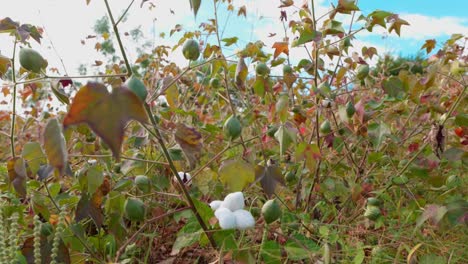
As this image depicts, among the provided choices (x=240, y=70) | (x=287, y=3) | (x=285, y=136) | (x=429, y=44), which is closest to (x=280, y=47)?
(x=287, y=3)

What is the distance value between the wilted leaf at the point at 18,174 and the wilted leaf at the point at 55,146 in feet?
1.32

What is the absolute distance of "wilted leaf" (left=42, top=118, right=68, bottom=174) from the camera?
24.9 inches

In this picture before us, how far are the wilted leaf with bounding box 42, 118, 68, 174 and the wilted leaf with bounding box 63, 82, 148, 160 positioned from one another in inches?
4.2

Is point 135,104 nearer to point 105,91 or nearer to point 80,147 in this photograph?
point 105,91

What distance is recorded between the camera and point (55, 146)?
64cm

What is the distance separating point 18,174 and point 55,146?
427mm

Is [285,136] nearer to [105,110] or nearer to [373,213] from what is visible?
[373,213]

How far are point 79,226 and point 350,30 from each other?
99cm

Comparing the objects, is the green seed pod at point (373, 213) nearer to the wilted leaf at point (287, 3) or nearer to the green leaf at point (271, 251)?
the green leaf at point (271, 251)

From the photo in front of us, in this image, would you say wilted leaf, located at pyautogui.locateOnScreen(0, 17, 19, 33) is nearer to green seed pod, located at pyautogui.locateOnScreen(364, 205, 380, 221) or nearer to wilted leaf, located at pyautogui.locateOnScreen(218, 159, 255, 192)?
wilted leaf, located at pyautogui.locateOnScreen(218, 159, 255, 192)

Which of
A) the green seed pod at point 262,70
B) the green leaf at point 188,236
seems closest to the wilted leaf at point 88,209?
the green leaf at point 188,236

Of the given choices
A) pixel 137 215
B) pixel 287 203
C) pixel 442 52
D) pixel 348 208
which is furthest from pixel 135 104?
pixel 442 52

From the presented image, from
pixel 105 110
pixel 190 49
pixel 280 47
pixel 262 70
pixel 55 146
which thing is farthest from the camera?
pixel 280 47

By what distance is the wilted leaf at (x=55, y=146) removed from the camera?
0.63 meters
